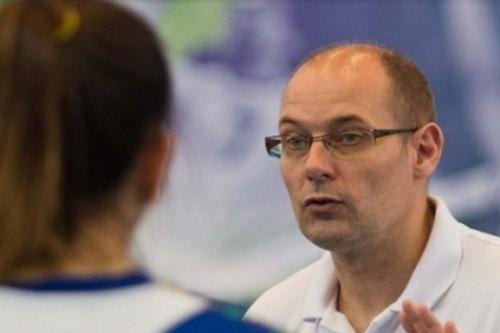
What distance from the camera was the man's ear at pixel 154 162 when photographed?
3.73 ft

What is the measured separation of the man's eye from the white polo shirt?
9.2 inches

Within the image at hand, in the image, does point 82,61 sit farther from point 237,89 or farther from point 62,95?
point 237,89

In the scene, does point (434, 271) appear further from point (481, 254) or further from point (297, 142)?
point (297, 142)

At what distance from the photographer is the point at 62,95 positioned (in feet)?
3.61

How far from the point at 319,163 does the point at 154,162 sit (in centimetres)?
122

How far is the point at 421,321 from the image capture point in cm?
203

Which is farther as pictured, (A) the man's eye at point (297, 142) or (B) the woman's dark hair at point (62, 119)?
(A) the man's eye at point (297, 142)

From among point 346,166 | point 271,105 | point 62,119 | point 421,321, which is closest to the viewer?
point 62,119

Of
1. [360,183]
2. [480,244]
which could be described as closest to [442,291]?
[480,244]

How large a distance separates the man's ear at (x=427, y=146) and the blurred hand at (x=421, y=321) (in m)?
0.44

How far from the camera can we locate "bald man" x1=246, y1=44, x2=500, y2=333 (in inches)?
89.8

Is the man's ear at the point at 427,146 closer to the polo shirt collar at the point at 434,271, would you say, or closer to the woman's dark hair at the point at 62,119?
the polo shirt collar at the point at 434,271

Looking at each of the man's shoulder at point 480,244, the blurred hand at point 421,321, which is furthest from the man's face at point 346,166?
the blurred hand at point 421,321

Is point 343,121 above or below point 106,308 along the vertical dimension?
above
